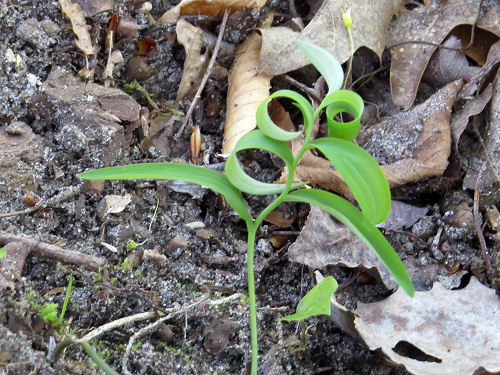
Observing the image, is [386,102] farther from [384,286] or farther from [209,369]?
[209,369]

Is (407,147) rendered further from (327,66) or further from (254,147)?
(254,147)

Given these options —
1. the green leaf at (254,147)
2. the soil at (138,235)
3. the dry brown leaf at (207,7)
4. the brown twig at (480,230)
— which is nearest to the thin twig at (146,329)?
the soil at (138,235)

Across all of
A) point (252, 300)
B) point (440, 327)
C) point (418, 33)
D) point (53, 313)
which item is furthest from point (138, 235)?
point (418, 33)

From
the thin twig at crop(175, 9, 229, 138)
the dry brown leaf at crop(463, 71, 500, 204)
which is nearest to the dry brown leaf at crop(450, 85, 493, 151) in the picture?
the dry brown leaf at crop(463, 71, 500, 204)

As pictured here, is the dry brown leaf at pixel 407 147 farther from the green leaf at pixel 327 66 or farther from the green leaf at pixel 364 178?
the green leaf at pixel 364 178

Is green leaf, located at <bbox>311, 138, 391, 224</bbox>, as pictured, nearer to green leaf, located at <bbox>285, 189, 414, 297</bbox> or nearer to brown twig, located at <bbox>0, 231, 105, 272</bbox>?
green leaf, located at <bbox>285, 189, 414, 297</bbox>

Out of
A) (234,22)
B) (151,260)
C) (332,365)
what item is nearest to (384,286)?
(332,365)
